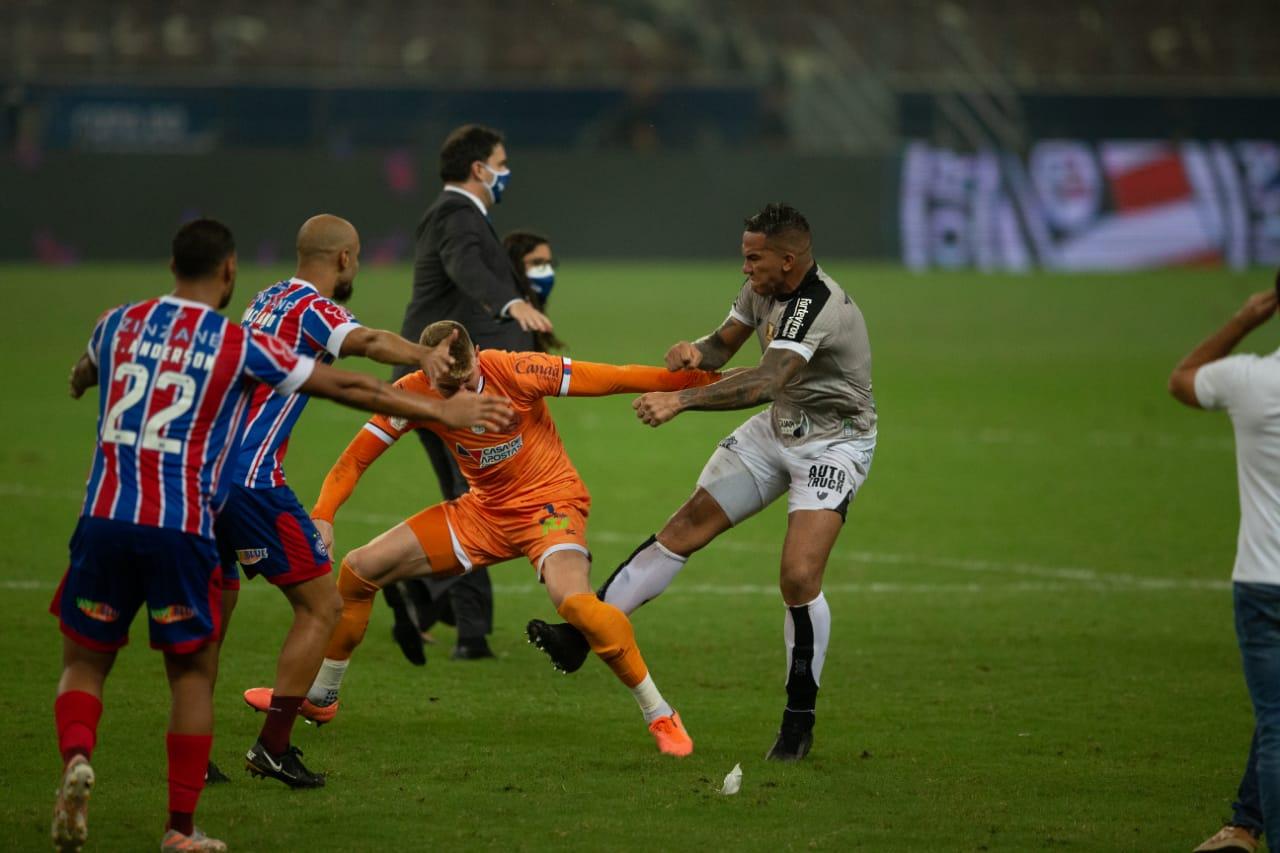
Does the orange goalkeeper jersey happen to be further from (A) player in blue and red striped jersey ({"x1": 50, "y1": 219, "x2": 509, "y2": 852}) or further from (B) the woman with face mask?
(B) the woman with face mask

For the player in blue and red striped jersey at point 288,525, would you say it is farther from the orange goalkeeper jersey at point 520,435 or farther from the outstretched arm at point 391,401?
the orange goalkeeper jersey at point 520,435

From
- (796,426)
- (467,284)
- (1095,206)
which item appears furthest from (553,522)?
(1095,206)

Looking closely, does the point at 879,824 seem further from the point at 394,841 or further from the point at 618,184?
the point at 618,184

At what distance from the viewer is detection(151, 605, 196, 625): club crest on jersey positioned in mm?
5320

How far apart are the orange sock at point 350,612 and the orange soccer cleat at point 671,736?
130 cm

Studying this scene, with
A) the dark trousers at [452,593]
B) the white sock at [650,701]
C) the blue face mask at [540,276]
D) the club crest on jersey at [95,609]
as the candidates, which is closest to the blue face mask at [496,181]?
the blue face mask at [540,276]

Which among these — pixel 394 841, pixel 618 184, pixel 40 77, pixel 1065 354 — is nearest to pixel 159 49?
pixel 40 77

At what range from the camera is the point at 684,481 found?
550 inches

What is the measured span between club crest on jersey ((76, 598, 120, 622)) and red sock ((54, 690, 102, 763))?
248 mm

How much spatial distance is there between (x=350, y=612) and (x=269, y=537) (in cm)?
94

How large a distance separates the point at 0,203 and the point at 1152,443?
69.6ft

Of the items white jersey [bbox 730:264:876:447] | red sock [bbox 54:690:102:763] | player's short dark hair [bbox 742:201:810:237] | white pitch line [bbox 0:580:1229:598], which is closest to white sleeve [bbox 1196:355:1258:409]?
white jersey [bbox 730:264:876:447]

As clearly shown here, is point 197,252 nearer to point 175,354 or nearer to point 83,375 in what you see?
point 175,354

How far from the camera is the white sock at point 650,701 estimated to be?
22.0 feet
